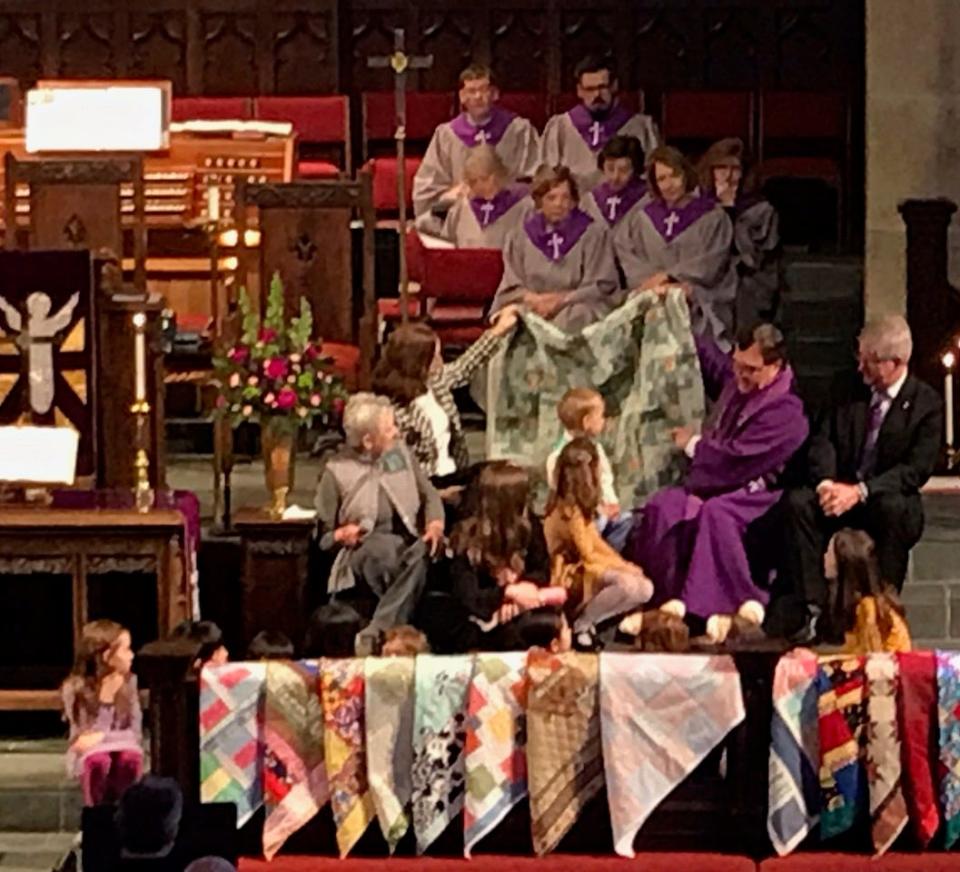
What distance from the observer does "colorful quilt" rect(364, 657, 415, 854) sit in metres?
7.25

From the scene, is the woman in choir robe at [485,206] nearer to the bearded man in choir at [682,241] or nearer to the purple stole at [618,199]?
the purple stole at [618,199]

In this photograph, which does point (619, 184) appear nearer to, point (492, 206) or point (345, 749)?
point (492, 206)

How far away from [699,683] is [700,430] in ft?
9.09

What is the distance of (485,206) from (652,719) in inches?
207

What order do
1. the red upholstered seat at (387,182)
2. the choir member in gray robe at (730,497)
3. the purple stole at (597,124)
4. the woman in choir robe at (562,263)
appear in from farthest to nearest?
1. the red upholstered seat at (387,182)
2. the purple stole at (597,124)
3. the woman in choir robe at (562,263)
4. the choir member in gray robe at (730,497)

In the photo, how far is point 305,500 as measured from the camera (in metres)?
10.2

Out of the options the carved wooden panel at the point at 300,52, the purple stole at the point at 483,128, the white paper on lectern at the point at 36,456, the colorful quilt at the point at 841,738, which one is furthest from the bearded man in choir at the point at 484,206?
the colorful quilt at the point at 841,738

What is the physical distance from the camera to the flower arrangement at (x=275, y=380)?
9.33 m

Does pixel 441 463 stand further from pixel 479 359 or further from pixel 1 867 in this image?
pixel 1 867

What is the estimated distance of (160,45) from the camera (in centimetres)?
1473

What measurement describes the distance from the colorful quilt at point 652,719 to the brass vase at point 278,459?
2.30 m

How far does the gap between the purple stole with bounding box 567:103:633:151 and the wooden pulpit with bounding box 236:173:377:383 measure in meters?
2.36

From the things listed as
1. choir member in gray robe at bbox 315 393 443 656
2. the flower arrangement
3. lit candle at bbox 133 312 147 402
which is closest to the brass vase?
the flower arrangement

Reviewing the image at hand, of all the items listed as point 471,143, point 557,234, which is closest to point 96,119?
point 557,234
